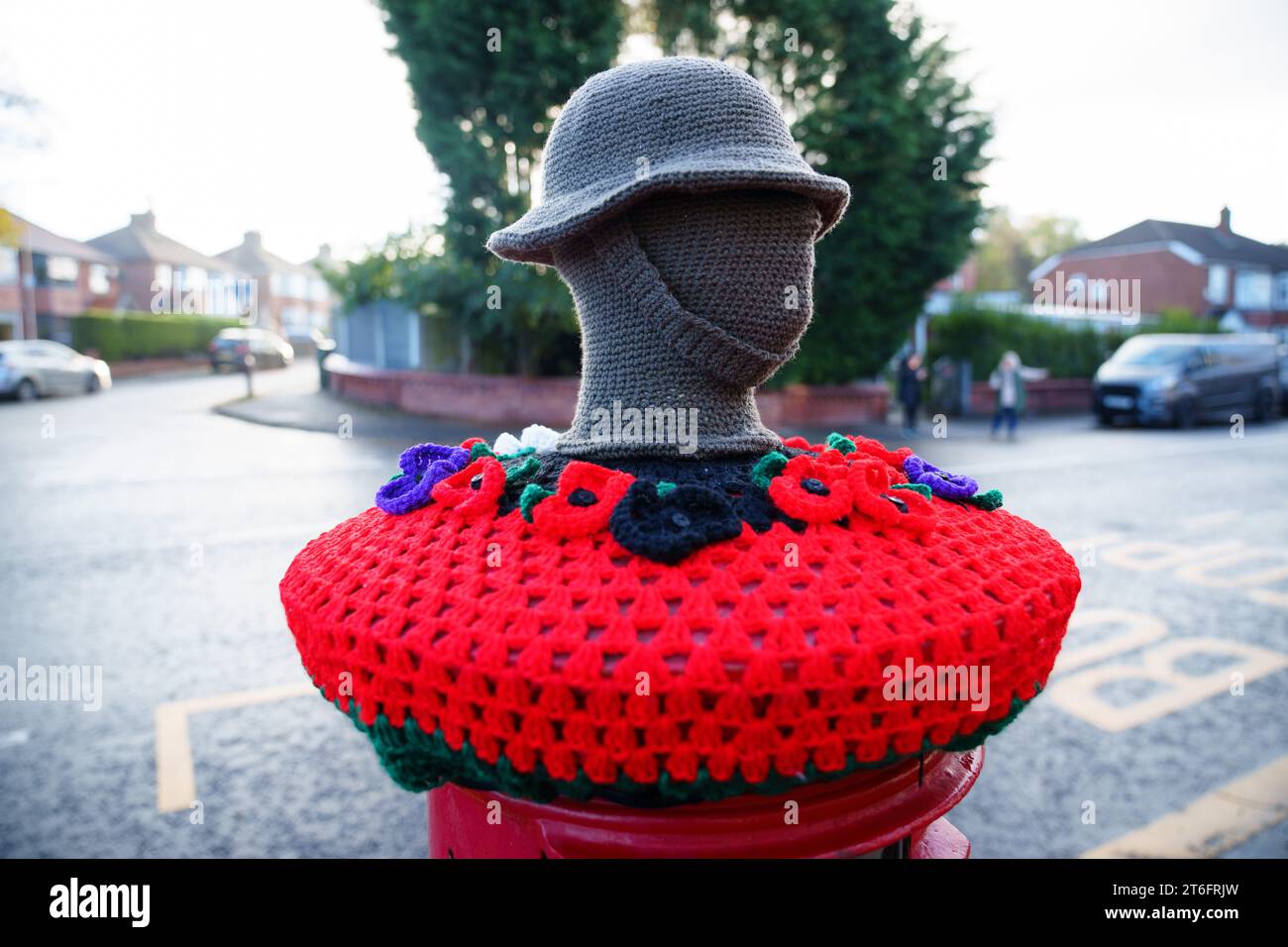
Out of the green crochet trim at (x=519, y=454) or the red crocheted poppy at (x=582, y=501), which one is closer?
the red crocheted poppy at (x=582, y=501)

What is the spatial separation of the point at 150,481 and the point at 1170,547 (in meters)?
9.31

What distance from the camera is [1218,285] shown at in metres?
34.0

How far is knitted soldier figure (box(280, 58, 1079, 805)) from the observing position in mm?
875

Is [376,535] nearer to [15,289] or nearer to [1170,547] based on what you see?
[1170,547]

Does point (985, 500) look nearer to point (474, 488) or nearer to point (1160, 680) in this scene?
point (474, 488)

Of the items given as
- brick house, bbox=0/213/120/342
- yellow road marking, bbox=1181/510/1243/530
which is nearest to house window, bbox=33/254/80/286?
brick house, bbox=0/213/120/342

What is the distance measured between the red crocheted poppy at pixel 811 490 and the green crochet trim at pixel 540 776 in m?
0.29

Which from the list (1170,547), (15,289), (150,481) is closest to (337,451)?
(150,481)

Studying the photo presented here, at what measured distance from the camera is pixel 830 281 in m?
10.7

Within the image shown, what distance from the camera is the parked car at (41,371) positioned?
1694 cm

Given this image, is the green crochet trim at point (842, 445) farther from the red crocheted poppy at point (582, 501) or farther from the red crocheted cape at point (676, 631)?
the red crocheted poppy at point (582, 501)

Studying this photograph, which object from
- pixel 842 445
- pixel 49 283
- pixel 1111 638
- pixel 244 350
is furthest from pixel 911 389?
pixel 49 283

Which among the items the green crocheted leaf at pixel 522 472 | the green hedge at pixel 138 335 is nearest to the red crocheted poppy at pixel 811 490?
the green crocheted leaf at pixel 522 472

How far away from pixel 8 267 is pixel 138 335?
21.2 ft
